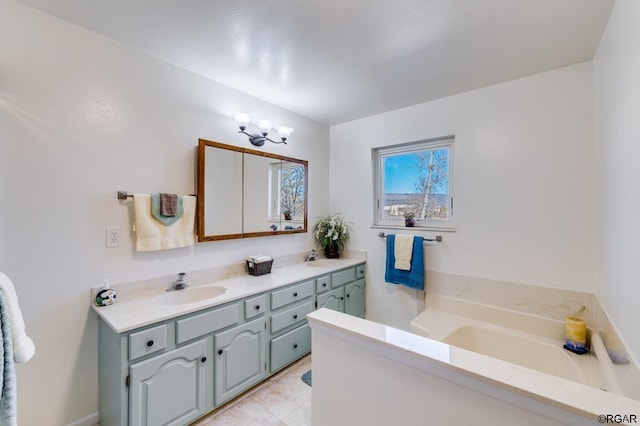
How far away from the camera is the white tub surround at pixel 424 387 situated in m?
0.77

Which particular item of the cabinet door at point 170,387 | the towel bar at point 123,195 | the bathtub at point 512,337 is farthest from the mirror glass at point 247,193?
the bathtub at point 512,337

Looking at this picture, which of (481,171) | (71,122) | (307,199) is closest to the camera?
(71,122)

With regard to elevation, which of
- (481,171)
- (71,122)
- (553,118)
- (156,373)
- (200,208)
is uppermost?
(553,118)

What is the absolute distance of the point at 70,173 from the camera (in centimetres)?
161

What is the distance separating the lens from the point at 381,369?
1.10 meters

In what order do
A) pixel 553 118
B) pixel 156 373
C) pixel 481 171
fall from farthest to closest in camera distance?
1. pixel 481 171
2. pixel 553 118
3. pixel 156 373

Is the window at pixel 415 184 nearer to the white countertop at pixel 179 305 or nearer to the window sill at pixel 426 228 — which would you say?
the window sill at pixel 426 228

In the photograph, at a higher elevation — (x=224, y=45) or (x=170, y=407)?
(x=224, y=45)

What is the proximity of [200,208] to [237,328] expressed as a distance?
3.16 feet

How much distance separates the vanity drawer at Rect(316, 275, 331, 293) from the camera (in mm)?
2527

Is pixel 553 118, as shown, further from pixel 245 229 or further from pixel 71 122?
pixel 71 122

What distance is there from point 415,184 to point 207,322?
2316mm

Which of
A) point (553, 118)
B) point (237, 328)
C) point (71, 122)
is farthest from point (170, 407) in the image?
point (553, 118)

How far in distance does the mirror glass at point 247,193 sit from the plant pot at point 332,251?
14.4 inches
